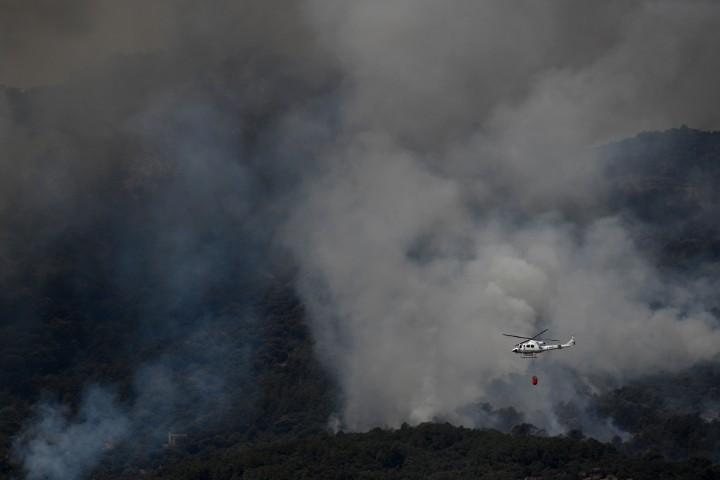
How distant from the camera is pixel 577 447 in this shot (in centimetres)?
19688

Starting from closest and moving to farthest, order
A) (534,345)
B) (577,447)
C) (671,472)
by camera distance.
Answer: (534,345)
(671,472)
(577,447)

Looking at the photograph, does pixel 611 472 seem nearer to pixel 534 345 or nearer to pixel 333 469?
pixel 534 345

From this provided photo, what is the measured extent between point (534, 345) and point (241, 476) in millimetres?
47052

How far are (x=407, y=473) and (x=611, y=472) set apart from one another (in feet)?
89.7

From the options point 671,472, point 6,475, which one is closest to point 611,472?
point 671,472

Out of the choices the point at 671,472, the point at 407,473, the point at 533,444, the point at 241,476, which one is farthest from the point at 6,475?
the point at 671,472

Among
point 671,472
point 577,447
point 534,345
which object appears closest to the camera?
point 534,345

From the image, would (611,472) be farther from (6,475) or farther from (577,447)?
(6,475)

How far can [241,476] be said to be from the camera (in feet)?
652

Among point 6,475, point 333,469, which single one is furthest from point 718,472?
point 6,475

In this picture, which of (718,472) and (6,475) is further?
(6,475)

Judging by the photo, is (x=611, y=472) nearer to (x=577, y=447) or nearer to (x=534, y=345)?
(x=577, y=447)

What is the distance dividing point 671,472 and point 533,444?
21.0 m

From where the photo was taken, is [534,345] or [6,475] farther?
[6,475]
